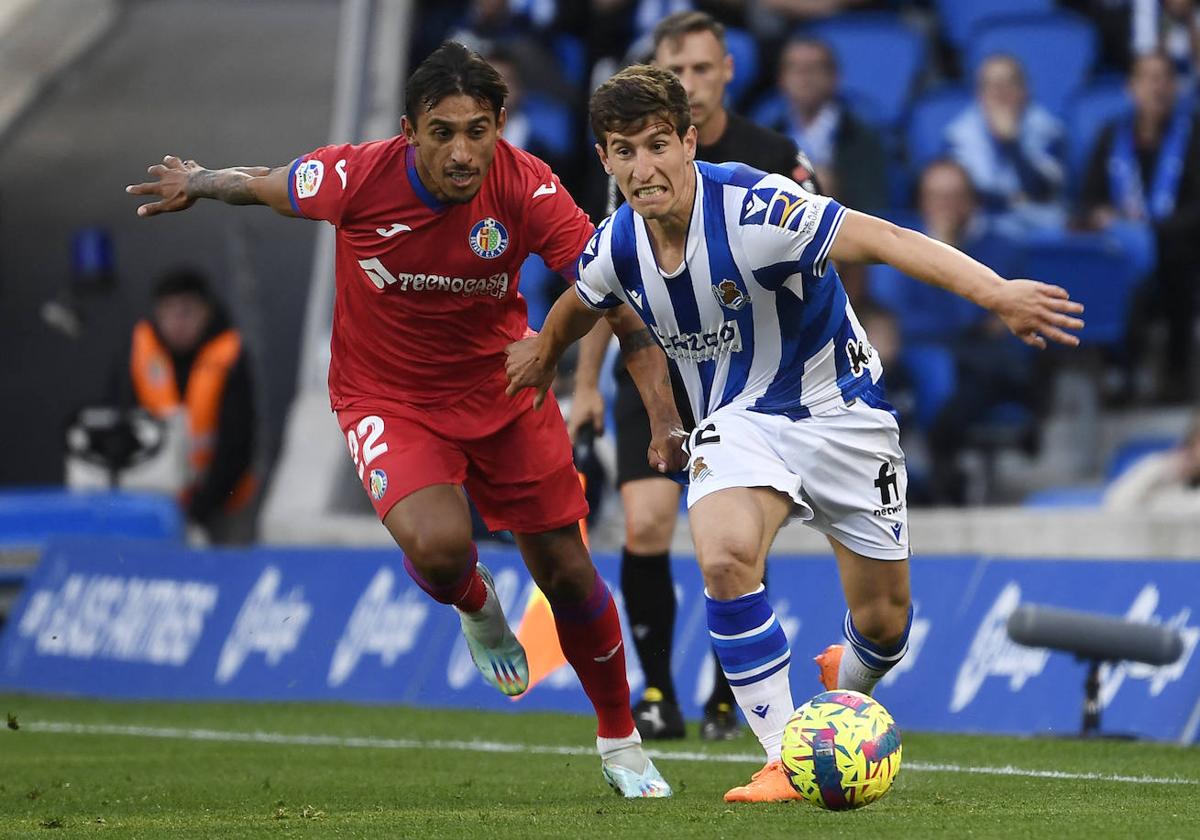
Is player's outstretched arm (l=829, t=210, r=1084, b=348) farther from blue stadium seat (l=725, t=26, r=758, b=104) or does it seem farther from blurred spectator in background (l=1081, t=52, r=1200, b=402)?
blue stadium seat (l=725, t=26, r=758, b=104)

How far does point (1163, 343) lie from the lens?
1338cm

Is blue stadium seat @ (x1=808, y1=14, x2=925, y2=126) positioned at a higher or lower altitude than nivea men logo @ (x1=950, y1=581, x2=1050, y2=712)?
higher

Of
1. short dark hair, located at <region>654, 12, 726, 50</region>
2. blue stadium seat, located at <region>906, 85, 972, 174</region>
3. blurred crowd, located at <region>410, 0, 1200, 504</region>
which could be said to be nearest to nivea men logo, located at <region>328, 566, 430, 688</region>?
blurred crowd, located at <region>410, 0, 1200, 504</region>

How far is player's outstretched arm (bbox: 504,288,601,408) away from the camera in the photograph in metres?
6.63

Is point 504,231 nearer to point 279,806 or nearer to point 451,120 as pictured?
point 451,120

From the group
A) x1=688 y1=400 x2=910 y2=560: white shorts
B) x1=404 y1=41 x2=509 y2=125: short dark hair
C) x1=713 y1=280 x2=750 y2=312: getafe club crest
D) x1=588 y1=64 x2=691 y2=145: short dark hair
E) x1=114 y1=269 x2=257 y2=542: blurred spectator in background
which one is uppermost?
x1=588 y1=64 x2=691 y2=145: short dark hair

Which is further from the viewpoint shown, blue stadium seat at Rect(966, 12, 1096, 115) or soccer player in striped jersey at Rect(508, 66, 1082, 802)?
blue stadium seat at Rect(966, 12, 1096, 115)

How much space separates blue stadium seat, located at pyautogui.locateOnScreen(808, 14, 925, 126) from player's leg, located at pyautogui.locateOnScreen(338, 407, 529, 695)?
317 inches

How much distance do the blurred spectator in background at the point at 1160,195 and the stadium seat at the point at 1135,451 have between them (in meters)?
0.61

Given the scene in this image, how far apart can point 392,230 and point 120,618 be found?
6927mm

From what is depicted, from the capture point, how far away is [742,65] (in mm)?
14875

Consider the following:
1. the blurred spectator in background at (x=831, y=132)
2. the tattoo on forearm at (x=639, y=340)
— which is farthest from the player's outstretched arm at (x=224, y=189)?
the blurred spectator in background at (x=831, y=132)

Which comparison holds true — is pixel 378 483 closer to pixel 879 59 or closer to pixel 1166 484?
pixel 1166 484

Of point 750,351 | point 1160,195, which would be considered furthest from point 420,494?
point 1160,195
